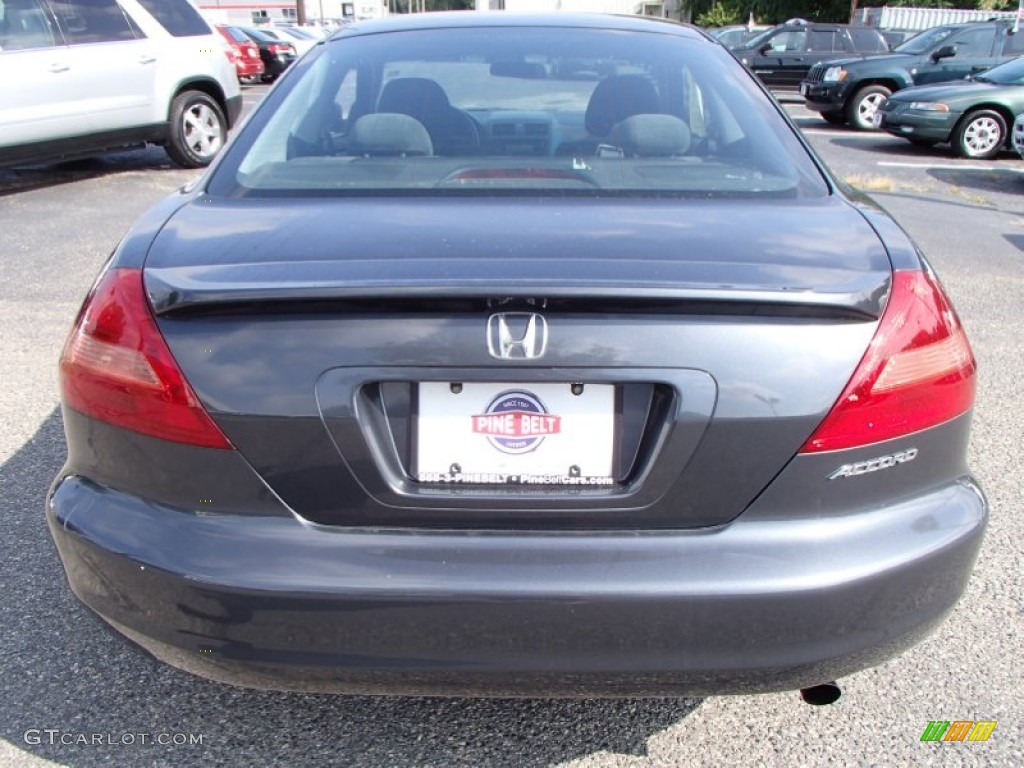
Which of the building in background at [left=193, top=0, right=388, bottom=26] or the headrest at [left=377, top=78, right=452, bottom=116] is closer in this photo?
the headrest at [left=377, top=78, right=452, bottom=116]

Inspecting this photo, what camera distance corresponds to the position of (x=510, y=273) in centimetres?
162

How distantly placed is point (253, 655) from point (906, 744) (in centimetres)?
146

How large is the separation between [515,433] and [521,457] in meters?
0.05

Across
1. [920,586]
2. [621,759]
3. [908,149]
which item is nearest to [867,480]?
[920,586]

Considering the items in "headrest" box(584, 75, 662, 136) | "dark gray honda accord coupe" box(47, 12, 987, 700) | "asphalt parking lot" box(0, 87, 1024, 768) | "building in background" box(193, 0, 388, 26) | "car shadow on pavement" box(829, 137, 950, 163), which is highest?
"headrest" box(584, 75, 662, 136)

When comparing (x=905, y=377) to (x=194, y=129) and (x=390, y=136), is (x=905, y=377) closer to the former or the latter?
(x=390, y=136)

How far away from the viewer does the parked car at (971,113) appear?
12.1 meters

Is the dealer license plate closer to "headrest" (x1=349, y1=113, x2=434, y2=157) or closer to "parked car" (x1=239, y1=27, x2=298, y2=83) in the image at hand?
"headrest" (x1=349, y1=113, x2=434, y2=157)

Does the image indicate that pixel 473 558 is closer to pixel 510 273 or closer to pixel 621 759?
pixel 510 273

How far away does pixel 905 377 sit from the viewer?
170 centimetres

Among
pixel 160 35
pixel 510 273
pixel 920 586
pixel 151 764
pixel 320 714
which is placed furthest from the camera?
pixel 160 35

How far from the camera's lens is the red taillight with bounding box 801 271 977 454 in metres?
A: 1.65

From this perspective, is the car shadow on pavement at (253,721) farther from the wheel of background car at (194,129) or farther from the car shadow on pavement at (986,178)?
the car shadow on pavement at (986,178)

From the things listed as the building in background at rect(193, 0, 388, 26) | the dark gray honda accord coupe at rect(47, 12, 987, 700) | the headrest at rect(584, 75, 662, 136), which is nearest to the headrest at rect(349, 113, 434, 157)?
the headrest at rect(584, 75, 662, 136)
